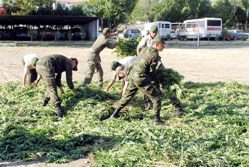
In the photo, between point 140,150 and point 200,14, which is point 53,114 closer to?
point 140,150

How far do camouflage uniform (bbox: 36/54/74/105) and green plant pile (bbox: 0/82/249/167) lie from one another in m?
0.39

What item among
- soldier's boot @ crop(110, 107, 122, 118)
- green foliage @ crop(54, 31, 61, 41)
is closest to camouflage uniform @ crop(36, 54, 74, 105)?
soldier's boot @ crop(110, 107, 122, 118)

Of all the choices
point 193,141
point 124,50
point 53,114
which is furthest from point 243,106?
point 124,50

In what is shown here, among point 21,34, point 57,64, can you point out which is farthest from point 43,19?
point 57,64

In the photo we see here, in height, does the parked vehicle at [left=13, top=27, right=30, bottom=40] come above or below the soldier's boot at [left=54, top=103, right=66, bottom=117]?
above

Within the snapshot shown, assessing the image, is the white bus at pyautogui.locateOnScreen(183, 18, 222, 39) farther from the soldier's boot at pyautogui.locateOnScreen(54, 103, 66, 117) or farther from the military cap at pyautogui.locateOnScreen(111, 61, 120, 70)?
the soldier's boot at pyautogui.locateOnScreen(54, 103, 66, 117)

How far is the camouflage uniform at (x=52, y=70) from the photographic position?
815 centimetres

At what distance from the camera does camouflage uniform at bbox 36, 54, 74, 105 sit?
26.7ft

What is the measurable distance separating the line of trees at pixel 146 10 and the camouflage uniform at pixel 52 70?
107 ft

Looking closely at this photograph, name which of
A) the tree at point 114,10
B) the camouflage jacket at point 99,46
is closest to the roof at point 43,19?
the tree at point 114,10

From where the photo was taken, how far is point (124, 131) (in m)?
6.66

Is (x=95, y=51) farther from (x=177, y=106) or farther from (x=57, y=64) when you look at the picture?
(x=177, y=106)

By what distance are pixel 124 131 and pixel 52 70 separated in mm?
2527

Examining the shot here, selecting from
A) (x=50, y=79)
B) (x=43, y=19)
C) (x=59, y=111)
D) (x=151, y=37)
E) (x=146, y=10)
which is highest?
(x=146, y=10)
